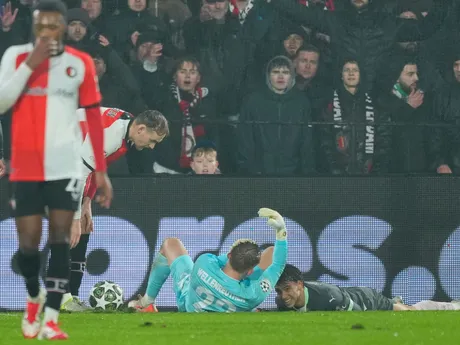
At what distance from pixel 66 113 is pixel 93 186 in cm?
386

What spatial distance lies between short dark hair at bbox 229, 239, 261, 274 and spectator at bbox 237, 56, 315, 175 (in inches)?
72.2

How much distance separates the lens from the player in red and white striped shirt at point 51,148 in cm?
744

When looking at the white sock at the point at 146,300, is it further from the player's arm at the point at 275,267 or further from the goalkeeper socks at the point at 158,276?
the player's arm at the point at 275,267

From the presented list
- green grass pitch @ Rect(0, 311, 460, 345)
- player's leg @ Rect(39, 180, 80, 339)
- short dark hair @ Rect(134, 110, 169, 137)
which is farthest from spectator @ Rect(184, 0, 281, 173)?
player's leg @ Rect(39, 180, 80, 339)

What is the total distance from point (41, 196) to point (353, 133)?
18.6 feet

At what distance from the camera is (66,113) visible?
7504 mm

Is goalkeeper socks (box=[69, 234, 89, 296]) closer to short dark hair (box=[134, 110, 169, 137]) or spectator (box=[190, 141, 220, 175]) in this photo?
short dark hair (box=[134, 110, 169, 137])

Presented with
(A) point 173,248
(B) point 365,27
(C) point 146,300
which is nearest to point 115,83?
(A) point 173,248

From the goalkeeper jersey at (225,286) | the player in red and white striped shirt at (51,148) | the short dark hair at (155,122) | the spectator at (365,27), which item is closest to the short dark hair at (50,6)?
the player in red and white striped shirt at (51,148)

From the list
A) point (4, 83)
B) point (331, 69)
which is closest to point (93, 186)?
point (331, 69)

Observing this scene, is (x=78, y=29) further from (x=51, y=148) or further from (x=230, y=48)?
(x=51, y=148)

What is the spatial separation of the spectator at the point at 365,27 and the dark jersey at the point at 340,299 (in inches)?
87.4

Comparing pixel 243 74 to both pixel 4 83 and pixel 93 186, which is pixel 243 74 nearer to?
pixel 93 186

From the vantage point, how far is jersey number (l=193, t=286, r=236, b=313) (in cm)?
1109
